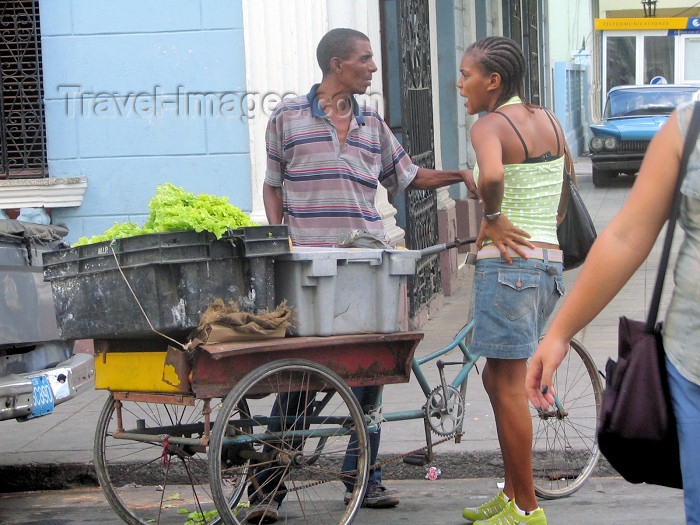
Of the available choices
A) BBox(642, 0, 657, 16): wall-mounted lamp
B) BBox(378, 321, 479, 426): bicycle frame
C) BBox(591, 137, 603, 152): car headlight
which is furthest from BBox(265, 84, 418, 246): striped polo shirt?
BBox(642, 0, 657, 16): wall-mounted lamp

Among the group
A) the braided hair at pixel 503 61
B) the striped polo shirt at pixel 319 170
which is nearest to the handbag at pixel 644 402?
the braided hair at pixel 503 61

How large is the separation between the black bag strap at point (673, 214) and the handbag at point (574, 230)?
5.94 ft

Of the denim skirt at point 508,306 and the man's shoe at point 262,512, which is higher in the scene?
the denim skirt at point 508,306

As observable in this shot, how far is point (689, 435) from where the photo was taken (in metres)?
2.36

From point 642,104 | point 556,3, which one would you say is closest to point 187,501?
point 642,104

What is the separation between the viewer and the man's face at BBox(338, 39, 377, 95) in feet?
15.3

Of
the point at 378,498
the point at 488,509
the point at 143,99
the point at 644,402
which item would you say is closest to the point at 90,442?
the point at 378,498

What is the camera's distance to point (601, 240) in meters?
2.46

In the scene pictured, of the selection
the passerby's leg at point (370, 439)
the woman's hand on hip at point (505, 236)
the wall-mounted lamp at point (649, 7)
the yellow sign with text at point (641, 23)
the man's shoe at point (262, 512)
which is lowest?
the man's shoe at point (262, 512)

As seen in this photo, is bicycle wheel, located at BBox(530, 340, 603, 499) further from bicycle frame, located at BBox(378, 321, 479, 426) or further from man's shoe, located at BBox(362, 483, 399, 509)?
man's shoe, located at BBox(362, 483, 399, 509)

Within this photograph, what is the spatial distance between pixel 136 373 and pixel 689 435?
2324 mm

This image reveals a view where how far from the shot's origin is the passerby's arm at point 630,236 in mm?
2395

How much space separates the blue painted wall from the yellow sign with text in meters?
29.8

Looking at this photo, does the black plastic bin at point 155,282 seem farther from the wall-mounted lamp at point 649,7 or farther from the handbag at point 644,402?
the wall-mounted lamp at point 649,7
